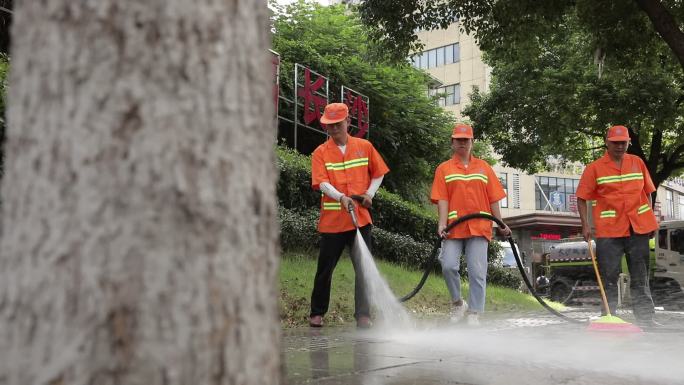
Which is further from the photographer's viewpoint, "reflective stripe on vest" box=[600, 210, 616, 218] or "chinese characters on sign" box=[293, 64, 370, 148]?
"chinese characters on sign" box=[293, 64, 370, 148]

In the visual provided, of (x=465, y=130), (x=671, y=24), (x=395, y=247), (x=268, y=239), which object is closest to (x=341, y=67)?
(x=395, y=247)

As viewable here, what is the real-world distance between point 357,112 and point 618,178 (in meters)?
11.3

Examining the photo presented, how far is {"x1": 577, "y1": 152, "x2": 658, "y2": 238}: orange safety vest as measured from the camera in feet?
23.4

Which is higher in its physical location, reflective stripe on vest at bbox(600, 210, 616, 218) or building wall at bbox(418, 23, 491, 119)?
building wall at bbox(418, 23, 491, 119)

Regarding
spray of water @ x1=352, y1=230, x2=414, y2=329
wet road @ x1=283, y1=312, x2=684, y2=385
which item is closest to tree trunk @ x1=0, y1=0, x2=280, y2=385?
wet road @ x1=283, y1=312, x2=684, y2=385

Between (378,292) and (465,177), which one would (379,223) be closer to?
(465,177)

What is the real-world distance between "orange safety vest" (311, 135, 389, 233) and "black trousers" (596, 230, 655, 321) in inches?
101

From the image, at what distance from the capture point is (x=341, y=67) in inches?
780

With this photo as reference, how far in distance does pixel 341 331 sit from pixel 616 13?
24.5 feet

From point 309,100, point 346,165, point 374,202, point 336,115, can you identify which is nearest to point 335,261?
point 346,165

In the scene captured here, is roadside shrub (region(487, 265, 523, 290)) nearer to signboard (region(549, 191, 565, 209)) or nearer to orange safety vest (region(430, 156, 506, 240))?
orange safety vest (region(430, 156, 506, 240))

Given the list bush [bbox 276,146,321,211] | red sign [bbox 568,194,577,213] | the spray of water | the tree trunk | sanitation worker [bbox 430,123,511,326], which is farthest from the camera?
red sign [bbox 568,194,577,213]

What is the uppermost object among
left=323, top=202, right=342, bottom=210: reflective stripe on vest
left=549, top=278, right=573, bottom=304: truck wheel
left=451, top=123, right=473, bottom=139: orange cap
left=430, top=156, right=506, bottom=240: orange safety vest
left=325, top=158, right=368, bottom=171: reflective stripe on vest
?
left=451, top=123, right=473, bottom=139: orange cap

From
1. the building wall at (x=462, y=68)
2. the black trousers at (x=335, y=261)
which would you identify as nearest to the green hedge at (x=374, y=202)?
the black trousers at (x=335, y=261)
